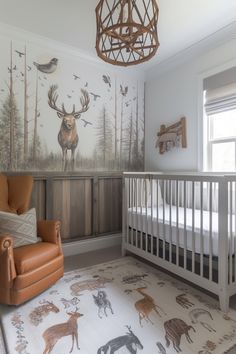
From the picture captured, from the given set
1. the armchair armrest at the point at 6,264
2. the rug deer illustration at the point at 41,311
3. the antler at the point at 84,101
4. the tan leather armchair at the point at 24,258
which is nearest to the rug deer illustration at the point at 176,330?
the rug deer illustration at the point at 41,311

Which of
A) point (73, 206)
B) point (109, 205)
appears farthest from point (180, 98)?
point (73, 206)

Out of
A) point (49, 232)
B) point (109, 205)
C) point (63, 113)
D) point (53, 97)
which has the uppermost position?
point (53, 97)

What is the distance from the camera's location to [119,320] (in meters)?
1.57

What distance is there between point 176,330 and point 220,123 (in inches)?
89.3

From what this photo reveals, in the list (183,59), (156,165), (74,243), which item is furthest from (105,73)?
(74,243)

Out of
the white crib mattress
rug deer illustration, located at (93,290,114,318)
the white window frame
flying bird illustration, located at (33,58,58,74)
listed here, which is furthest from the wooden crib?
flying bird illustration, located at (33,58,58,74)

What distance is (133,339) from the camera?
139 cm

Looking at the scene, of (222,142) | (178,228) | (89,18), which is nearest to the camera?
(178,228)

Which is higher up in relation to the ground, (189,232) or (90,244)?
(189,232)

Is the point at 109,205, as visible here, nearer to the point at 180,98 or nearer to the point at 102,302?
the point at 102,302

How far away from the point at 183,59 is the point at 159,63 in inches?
16.2

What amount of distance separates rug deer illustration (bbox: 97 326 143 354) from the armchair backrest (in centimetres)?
148

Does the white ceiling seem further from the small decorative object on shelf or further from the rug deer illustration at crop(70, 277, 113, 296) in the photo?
the rug deer illustration at crop(70, 277, 113, 296)

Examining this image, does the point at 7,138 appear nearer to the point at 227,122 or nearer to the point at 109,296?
the point at 109,296
